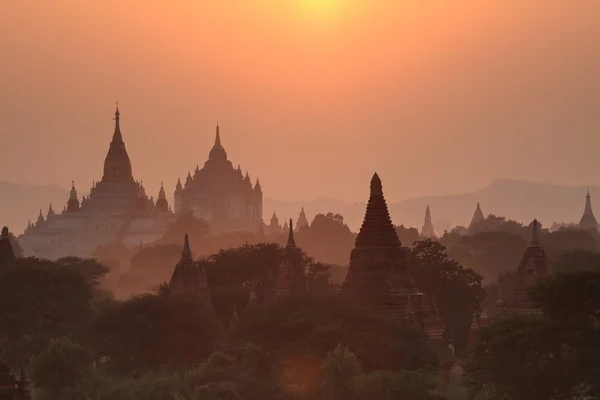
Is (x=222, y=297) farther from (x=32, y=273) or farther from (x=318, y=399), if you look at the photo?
(x=318, y=399)

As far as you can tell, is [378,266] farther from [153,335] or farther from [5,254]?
[5,254]

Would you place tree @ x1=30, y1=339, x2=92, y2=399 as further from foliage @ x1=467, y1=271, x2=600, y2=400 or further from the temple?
the temple

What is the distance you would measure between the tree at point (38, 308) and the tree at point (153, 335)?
2.88 meters

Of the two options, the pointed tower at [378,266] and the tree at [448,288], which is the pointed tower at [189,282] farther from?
the pointed tower at [378,266]

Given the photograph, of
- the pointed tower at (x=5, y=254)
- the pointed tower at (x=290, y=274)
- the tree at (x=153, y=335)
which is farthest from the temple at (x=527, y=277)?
the pointed tower at (x=5, y=254)

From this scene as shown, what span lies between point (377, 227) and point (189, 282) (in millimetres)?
11522

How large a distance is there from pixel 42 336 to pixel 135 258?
290 feet

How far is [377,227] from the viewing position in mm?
66312

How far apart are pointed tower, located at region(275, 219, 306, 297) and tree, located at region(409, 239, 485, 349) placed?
412 cm

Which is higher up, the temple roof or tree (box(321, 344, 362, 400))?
the temple roof

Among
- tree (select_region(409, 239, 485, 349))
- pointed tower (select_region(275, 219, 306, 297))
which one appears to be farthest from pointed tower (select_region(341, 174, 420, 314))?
tree (select_region(409, 239, 485, 349))

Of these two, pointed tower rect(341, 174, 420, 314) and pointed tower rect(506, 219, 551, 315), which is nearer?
pointed tower rect(341, 174, 420, 314)

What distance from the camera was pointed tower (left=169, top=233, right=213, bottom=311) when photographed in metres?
74.9

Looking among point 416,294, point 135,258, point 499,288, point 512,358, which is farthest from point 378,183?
Result: point 135,258
